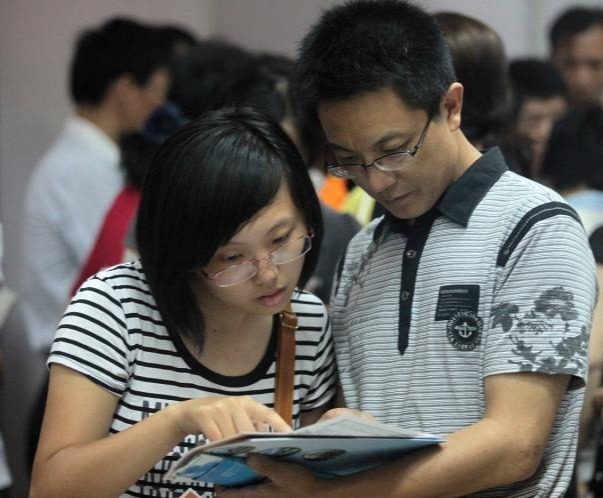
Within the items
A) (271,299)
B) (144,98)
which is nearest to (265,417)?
(271,299)

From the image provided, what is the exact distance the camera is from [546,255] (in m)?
1.92

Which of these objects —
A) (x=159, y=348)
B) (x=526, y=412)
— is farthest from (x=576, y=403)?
(x=159, y=348)

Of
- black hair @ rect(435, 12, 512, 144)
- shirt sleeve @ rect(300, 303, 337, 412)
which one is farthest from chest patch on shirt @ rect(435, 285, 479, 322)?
black hair @ rect(435, 12, 512, 144)

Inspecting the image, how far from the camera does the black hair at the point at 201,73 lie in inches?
142

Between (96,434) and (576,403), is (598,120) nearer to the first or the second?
(576,403)

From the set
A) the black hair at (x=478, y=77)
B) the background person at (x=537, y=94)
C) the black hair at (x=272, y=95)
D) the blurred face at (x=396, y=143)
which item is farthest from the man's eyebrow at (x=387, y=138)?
the background person at (x=537, y=94)

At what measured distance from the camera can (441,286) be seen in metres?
2.02

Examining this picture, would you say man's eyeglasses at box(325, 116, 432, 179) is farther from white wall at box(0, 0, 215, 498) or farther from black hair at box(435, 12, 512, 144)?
white wall at box(0, 0, 215, 498)

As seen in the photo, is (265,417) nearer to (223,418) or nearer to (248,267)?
(223,418)

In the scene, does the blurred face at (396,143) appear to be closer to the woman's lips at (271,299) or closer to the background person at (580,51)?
the woman's lips at (271,299)

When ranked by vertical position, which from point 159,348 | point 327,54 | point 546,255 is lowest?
point 159,348

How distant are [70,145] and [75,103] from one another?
1.15 feet

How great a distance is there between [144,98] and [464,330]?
284 centimetres

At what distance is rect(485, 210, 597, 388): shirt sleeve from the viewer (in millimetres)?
1895
